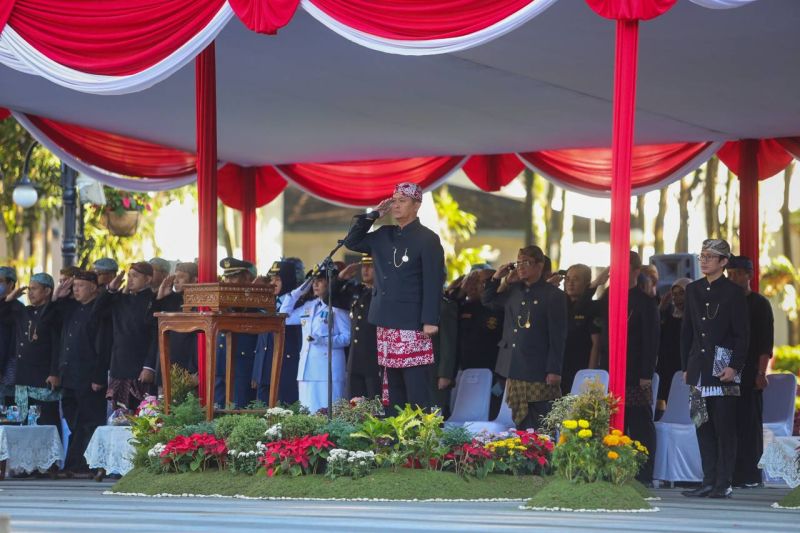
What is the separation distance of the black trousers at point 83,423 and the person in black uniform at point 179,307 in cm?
80

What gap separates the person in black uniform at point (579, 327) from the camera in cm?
1212

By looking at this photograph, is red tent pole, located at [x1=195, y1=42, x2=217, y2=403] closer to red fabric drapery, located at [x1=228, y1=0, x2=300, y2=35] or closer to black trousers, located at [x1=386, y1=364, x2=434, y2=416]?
red fabric drapery, located at [x1=228, y1=0, x2=300, y2=35]

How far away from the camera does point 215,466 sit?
9430 mm

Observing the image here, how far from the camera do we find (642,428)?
37.0ft

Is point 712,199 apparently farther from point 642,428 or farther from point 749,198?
point 642,428

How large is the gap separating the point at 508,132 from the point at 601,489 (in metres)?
6.59

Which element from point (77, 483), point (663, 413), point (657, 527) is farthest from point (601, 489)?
point (77, 483)

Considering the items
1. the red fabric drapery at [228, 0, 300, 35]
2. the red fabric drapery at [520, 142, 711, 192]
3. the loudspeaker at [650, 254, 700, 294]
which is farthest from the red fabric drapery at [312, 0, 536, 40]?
the loudspeaker at [650, 254, 700, 294]

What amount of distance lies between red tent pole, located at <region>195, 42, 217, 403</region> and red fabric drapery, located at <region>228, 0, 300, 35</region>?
1245 millimetres

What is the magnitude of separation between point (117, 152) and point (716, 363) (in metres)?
7.34

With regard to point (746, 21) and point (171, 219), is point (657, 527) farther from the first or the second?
point (171, 219)

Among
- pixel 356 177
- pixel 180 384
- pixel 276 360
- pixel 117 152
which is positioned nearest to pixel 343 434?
pixel 276 360

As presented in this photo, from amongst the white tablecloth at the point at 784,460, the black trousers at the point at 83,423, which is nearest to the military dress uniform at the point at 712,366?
the white tablecloth at the point at 784,460

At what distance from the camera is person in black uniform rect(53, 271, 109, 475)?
12.2 metres
